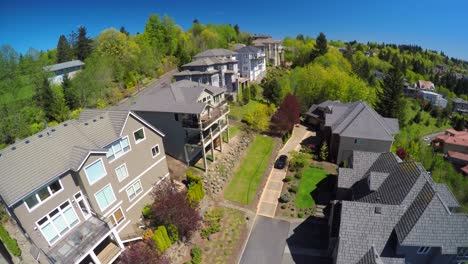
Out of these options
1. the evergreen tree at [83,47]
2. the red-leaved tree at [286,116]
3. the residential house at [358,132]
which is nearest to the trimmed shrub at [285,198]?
the residential house at [358,132]

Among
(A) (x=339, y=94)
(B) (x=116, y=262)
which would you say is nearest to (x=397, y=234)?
(B) (x=116, y=262)

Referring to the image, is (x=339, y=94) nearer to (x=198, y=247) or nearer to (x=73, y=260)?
(x=198, y=247)

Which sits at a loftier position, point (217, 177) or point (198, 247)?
point (217, 177)

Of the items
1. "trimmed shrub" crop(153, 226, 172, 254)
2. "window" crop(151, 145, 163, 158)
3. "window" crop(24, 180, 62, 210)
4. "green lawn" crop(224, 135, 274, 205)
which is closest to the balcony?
"window" crop(151, 145, 163, 158)

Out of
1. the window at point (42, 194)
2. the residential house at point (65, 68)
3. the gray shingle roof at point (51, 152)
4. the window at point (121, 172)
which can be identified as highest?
the residential house at point (65, 68)

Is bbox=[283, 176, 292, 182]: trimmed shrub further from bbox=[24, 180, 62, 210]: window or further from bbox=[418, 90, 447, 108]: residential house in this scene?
bbox=[418, 90, 447, 108]: residential house

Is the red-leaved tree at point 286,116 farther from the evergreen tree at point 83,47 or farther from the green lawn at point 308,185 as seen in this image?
the evergreen tree at point 83,47

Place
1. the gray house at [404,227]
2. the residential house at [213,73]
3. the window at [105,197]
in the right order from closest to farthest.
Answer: the gray house at [404,227]
the window at [105,197]
the residential house at [213,73]
